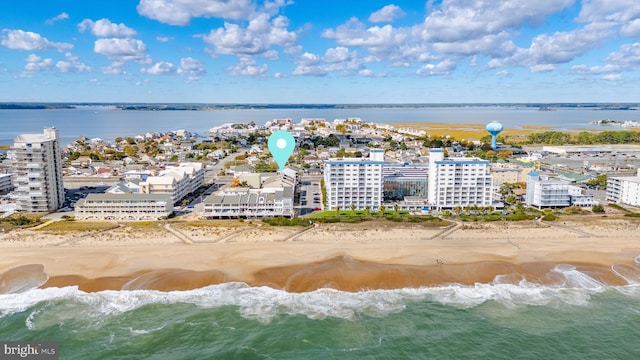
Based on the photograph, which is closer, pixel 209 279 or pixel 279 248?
pixel 209 279

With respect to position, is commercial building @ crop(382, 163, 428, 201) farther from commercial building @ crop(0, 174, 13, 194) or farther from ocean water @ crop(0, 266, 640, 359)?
commercial building @ crop(0, 174, 13, 194)

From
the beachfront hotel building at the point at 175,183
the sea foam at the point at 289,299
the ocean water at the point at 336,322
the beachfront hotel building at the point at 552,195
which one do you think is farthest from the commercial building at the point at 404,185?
A: the beachfront hotel building at the point at 175,183

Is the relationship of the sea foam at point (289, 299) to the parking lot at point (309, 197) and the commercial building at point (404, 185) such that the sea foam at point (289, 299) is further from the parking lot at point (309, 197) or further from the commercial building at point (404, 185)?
the commercial building at point (404, 185)

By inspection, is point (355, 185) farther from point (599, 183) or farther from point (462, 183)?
point (599, 183)

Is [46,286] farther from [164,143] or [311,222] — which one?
[164,143]

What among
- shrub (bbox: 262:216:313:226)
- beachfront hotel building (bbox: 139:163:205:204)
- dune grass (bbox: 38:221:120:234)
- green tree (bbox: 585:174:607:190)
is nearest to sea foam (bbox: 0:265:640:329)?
dune grass (bbox: 38:221:120:234)

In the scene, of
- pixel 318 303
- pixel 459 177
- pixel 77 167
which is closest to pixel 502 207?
pixel 459 177

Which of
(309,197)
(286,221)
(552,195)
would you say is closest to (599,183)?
(552,195)
